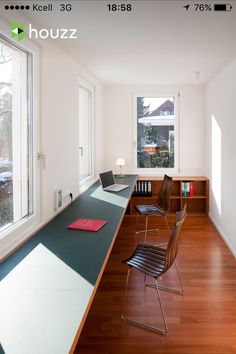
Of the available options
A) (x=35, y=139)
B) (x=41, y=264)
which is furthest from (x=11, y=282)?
(x=35, y=139)

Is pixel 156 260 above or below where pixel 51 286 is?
below

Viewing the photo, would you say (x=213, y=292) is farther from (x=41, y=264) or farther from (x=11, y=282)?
(x=11, y=282)

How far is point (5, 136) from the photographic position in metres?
2.49

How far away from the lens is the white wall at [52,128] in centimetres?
275

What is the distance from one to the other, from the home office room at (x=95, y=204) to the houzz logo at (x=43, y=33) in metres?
0.01

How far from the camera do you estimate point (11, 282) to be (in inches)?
71.1

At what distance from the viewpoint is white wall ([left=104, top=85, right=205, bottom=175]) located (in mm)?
6383

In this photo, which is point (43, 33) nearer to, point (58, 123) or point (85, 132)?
point (58, 123)

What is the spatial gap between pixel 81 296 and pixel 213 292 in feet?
6.74

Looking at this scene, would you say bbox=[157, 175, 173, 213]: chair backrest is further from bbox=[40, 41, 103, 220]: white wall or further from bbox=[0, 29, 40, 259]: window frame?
bbox=[0, 29, 40, 259]: window frame

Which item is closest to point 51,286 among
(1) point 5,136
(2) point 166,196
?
(1) point 5,136

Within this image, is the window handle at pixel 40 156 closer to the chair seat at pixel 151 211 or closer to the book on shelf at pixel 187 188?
the chair seat at pixel 151 211

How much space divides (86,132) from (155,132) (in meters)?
1.69

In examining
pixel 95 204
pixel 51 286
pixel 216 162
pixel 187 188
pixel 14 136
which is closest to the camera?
pixel 51 286
